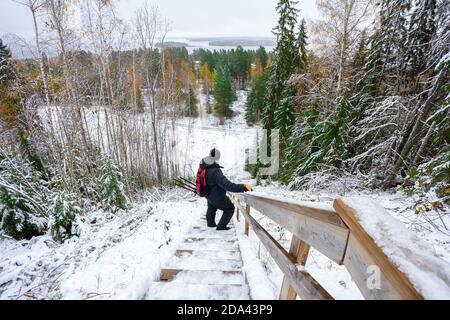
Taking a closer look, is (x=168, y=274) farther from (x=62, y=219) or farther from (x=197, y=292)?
(x=62, y=219)

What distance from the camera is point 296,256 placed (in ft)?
5.42

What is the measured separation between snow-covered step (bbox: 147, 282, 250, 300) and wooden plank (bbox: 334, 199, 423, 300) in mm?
1415

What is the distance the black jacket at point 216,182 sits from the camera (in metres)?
4.20

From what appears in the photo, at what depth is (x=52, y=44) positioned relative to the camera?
29.0 feet

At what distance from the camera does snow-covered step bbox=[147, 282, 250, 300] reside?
2.05 meters

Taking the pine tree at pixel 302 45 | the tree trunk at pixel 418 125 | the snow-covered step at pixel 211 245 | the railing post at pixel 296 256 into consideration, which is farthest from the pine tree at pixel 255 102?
the railing post at pixel 296 256

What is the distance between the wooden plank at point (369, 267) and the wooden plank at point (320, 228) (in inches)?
2.1

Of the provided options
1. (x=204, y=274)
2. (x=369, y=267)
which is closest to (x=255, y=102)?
(x=204, y=274)

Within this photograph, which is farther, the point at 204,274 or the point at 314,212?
the point at 204,274

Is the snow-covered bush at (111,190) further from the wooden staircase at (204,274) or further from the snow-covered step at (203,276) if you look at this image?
the snow-covered step at (203,276)

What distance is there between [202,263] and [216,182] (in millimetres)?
1783

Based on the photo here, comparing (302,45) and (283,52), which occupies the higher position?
(302,45)
